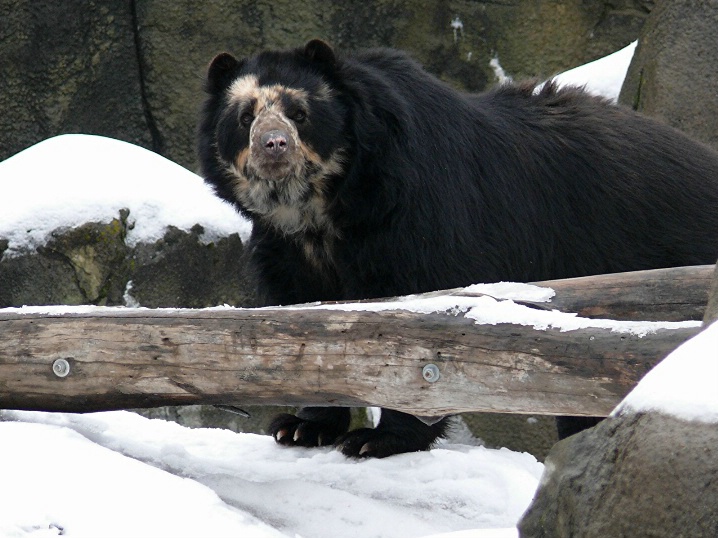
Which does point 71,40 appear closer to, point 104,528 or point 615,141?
point 615,141

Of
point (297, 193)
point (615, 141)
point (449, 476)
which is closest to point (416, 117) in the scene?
point (297, 193)

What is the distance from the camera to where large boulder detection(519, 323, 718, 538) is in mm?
2053

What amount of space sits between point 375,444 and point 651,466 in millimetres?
2872

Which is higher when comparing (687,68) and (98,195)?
(687,68)

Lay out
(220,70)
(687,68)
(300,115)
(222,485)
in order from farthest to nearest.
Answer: (687,68) < (220,70) < (300,115) < (222,485)

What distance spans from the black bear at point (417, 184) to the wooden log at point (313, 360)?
4.05 feet

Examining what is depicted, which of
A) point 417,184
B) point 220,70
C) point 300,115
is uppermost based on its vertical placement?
point 220,70

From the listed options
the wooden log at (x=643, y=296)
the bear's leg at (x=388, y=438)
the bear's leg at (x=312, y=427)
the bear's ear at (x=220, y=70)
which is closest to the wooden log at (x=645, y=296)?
the wooden log at (x=643, y=296)

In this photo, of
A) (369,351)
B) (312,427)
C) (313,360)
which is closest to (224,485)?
(313,360)

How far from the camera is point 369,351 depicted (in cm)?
366

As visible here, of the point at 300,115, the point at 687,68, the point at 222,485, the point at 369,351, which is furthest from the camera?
the point at 687,68

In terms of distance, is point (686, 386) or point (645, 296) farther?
point (645, 296)

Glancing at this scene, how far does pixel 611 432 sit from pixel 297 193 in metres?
3.06

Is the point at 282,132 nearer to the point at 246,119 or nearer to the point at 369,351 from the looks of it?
the point at 246,119
